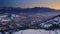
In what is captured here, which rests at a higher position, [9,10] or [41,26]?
[9,10]

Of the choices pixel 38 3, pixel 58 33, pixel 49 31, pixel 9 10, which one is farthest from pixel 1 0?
pixel 58 33

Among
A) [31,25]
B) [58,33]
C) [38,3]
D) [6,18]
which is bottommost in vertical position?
[58,33]

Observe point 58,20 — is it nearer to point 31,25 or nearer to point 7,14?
point 31,25

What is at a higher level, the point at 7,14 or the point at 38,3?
the point at 38,3

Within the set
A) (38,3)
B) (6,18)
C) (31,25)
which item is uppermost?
(38,3)

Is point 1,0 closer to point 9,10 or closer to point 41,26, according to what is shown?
point 9,10

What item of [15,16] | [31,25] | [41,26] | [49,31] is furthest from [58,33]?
[15,16]

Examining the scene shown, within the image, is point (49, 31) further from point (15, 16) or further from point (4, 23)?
point (4, 23)
